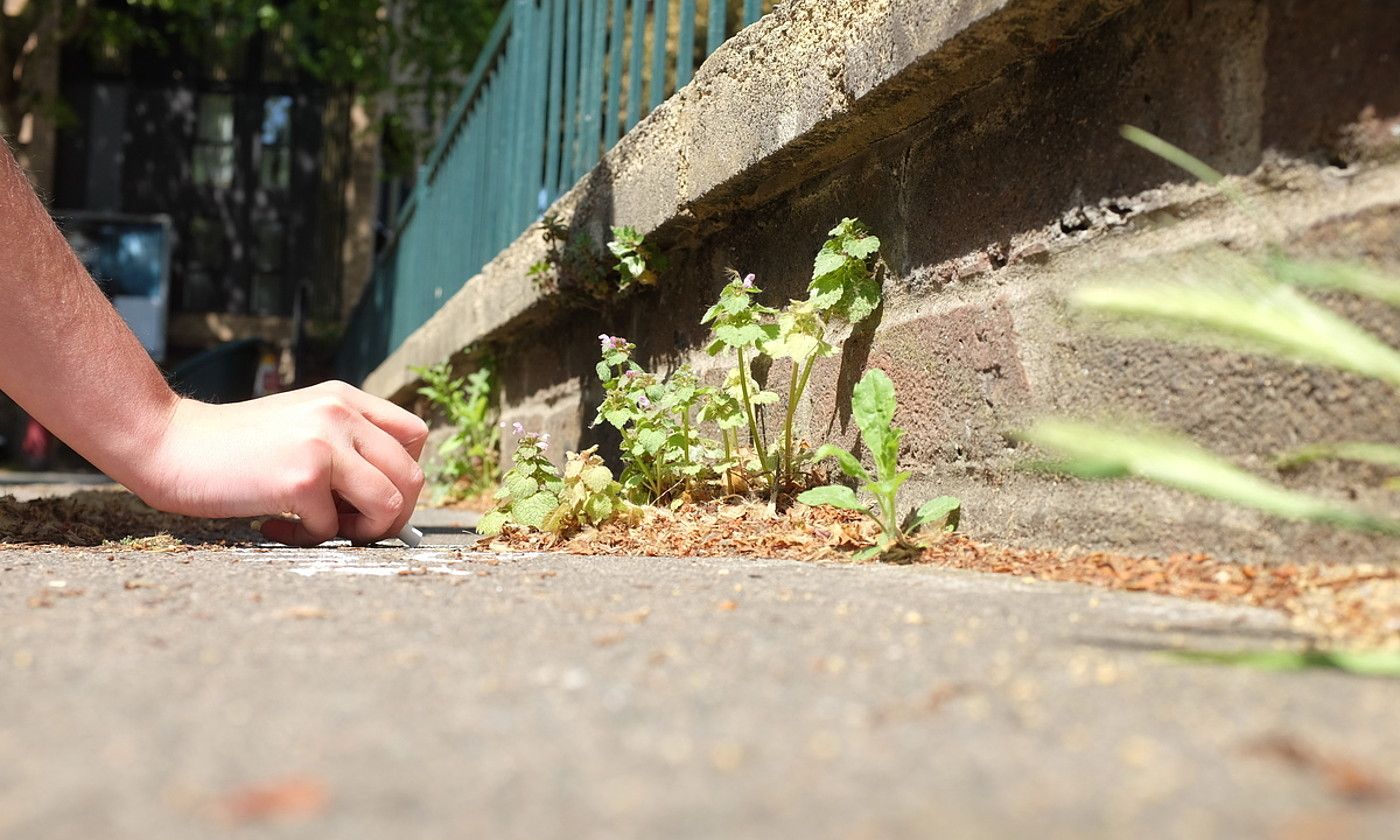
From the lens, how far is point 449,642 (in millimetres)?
1067

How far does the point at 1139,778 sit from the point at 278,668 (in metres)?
0.62

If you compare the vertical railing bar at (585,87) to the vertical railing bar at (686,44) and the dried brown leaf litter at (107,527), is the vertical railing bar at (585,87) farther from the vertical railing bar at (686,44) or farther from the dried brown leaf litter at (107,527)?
the dried brown leaf litter at (107,527)

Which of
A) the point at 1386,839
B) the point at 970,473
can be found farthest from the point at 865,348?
the point at 1386,839

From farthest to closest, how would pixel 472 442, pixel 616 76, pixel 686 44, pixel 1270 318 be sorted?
pixel 472 442, pixel 616 76, pixel 686 44, pixel 1270 318

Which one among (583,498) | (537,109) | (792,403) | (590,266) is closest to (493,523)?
(583,498)

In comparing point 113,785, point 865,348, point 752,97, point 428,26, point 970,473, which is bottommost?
point 113,785

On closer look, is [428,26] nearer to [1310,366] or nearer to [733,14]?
[733,14]

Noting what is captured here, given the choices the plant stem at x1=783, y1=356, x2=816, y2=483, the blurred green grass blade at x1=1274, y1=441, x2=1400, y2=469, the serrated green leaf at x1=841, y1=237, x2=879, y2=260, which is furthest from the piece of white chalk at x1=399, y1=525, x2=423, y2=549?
the blurred green grass blade at x1=1274, y1=441, x2=1400, y2=469

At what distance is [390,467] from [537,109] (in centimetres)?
202

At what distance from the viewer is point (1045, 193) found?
64.9 inches

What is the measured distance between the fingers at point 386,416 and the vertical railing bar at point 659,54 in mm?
896

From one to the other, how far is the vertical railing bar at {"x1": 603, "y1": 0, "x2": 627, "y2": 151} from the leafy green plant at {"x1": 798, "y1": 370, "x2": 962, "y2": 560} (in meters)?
1.49

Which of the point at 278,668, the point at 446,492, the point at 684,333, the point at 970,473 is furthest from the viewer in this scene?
the point at 446,492

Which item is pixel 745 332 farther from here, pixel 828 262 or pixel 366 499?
pixel 366 499
